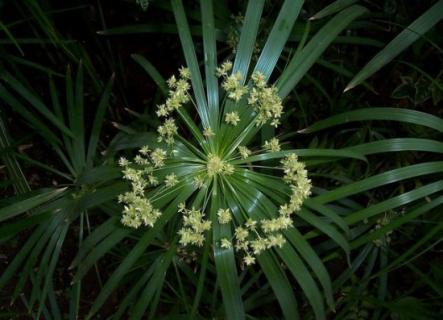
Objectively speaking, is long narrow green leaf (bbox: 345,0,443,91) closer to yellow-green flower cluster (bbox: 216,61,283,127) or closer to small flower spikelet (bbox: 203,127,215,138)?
yellow-green flower cluster (bbox: 216,61,283,127)

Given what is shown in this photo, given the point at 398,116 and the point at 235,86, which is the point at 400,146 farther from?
the point at 235,86

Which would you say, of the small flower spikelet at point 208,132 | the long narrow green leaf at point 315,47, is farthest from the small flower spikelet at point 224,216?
the long narrow green leaf at point 315,47

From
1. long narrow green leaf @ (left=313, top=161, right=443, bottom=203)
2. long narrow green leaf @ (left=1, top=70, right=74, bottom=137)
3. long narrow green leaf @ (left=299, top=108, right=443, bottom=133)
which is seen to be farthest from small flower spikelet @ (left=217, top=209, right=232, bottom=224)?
long narrow green leaf @ (left=1, top=70, right=74, bottom=137)

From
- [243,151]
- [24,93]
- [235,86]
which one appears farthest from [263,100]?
[24,93]

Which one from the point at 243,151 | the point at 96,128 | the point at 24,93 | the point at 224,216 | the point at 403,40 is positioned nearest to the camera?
the point at 224,216

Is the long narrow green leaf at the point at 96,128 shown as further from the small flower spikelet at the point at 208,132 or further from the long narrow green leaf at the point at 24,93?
the small flower spikelet at the point at 208,132
